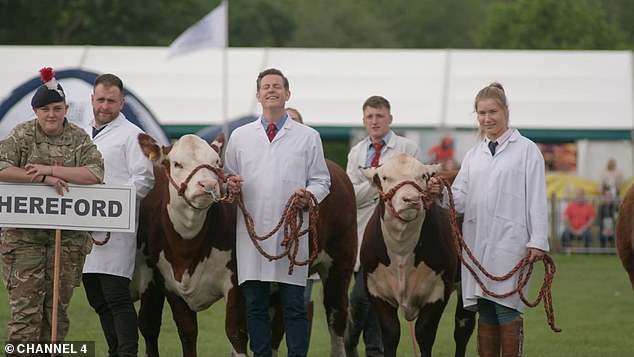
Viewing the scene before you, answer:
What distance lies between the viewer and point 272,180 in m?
8.62

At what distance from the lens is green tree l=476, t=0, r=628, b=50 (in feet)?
218

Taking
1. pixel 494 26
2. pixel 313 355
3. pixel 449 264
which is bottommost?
pixel 313 355

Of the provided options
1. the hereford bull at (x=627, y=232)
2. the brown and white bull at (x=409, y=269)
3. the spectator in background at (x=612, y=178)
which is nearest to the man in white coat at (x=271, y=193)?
the brown and white bull at (x=409, y=269)

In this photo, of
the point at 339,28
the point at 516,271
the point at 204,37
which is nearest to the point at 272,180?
the point at 516,271

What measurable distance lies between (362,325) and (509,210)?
10.1 feet

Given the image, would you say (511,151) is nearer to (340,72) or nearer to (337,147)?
(340,72)

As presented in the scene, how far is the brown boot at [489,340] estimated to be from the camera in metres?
8.36

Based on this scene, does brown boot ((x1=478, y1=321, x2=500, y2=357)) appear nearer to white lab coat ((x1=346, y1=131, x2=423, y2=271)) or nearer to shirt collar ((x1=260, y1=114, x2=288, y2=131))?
shirt collar ((x1=260, y1=114, x2=288, y2=131))

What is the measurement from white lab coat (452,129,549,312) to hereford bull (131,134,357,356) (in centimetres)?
178

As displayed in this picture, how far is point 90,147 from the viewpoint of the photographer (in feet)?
27.3

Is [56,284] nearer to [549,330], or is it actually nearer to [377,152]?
[377,152]

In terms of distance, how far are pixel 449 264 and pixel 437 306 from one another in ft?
1.10

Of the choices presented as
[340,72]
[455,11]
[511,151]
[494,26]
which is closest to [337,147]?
[340,72]

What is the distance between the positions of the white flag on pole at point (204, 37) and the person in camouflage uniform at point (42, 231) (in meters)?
17.4
